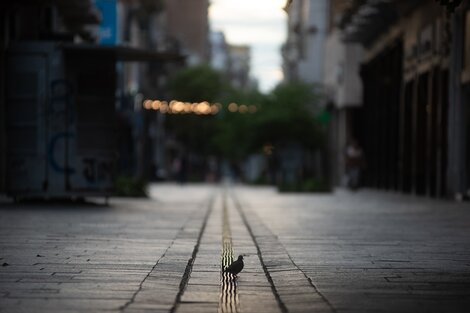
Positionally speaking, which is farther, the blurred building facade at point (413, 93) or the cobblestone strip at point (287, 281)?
the blurred building facade at point (413, 93)

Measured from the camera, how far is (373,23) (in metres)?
36.7

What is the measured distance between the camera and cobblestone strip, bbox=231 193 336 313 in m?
6.09

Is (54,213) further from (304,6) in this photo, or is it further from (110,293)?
(304,6)

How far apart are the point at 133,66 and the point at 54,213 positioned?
5048 centimetres

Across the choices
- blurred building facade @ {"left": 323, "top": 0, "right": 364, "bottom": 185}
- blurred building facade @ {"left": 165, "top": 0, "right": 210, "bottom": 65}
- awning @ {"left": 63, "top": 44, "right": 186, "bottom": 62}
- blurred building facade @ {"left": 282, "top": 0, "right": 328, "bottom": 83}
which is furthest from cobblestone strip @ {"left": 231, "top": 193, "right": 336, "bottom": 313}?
blurred building facade @ {"left": 165, "top": 0, "right": 210, "bottom": 65}

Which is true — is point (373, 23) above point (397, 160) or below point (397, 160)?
above

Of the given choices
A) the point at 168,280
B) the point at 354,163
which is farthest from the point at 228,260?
the point at 354,163

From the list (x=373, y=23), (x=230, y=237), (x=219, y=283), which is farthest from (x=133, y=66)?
(x=219, y=283)

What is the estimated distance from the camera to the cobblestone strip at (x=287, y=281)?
240 inches

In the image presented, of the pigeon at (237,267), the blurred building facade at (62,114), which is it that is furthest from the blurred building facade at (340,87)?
the pigeon at (237,267)

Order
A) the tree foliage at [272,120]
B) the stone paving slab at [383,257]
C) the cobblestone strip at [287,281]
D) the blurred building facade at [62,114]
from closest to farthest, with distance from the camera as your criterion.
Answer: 1. the cobblestone strip at [287,281]
2. the stone paving slab at [383,257]
3. the blurred building facade at [62,114]
4. the tree foliage at [272,120]

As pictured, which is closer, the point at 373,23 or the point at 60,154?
the point at 60,154

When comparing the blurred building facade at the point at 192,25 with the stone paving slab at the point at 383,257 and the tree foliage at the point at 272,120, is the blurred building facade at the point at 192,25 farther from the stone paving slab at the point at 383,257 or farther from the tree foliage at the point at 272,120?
the stone paving slab at the point at 383,257

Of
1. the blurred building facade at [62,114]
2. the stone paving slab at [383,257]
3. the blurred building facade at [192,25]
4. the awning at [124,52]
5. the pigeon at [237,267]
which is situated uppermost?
the blurred building facade at [192,25]
